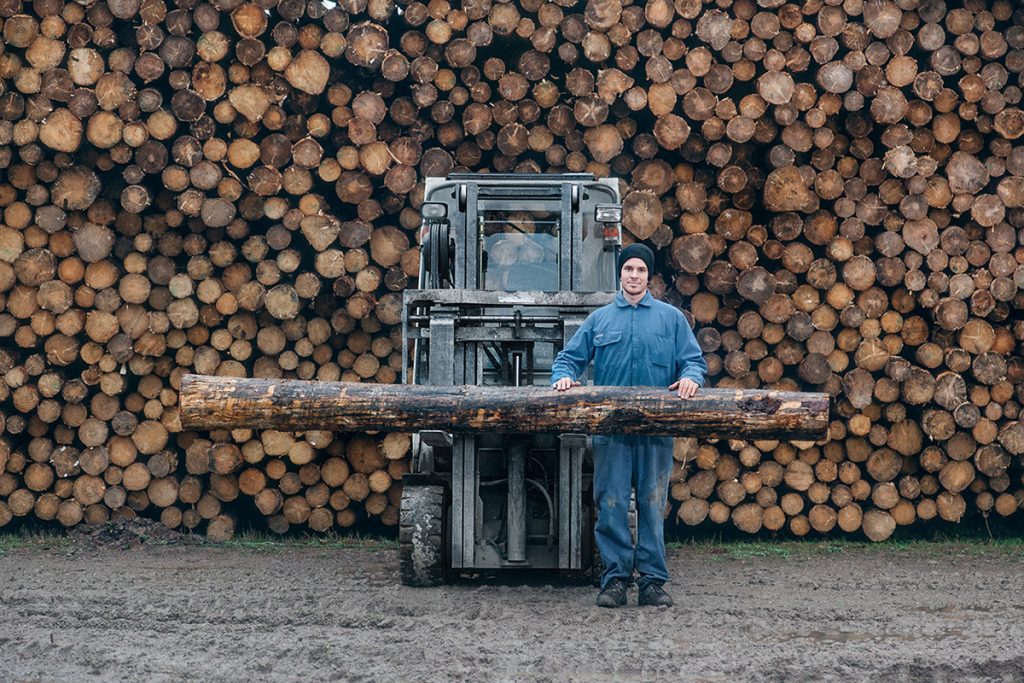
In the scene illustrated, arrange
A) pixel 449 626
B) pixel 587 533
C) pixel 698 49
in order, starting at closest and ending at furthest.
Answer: pixel 449 626 → pixel 587 533 → pixel 698 49

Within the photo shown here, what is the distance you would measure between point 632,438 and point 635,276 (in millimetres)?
794

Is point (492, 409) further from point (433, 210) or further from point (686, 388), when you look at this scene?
point (433, 210)

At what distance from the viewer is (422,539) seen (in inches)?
243

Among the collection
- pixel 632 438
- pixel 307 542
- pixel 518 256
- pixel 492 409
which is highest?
pixel 518 256

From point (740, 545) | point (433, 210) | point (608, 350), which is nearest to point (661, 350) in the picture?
point (608, 350)

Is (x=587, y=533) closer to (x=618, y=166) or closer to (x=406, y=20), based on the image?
(x=618, y=166)

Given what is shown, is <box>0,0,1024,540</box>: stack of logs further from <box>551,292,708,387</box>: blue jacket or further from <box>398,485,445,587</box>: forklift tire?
<box>551,292,708,387</box>: blue jacket

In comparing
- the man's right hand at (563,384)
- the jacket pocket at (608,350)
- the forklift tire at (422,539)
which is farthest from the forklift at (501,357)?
the man's right hand at (563,384)

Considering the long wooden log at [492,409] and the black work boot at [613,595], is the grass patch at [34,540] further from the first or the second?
the black work boot at [613,595]

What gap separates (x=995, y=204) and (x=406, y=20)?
4.17 meters

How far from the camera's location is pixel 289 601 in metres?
5.83

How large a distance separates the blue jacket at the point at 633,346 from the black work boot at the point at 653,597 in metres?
1.00

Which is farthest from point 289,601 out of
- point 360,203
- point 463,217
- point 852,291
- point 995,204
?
point 995,204

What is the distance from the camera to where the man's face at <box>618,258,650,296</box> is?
18.7 ft
